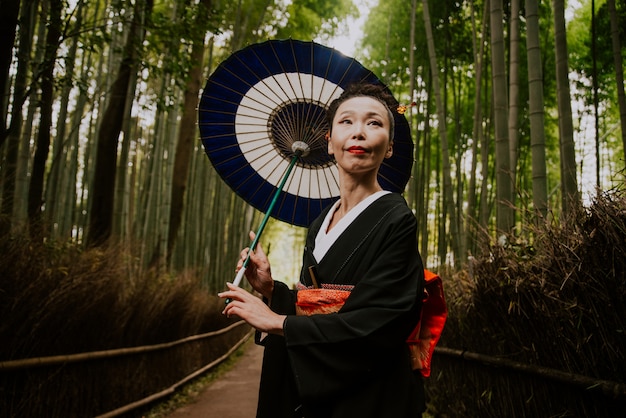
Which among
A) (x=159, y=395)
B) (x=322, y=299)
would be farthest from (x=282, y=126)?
(x=159, y=395)

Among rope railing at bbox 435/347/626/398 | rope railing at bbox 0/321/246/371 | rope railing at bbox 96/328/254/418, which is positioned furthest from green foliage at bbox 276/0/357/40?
rope railing at bbox 435/347/626/398

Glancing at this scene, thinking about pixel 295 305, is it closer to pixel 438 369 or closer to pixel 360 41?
pixel 438 369

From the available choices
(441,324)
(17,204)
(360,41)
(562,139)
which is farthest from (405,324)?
A: (360,41)

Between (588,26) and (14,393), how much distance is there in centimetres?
885

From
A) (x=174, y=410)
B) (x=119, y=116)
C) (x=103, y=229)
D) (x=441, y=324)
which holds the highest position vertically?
(x=119, y=116)

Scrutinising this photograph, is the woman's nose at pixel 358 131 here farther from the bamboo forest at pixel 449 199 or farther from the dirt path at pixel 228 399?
the dirt path at pixel 228 399

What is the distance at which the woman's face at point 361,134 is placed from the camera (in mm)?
1561

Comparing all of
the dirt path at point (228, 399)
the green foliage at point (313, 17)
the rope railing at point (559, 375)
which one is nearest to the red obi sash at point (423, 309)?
the rope railing at point (559, 375)

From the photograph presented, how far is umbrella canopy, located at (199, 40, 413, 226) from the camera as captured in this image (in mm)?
1933

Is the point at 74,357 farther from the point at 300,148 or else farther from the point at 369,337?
the point at 369,337

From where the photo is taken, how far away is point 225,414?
4750mm

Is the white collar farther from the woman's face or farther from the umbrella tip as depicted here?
the umbrella tip

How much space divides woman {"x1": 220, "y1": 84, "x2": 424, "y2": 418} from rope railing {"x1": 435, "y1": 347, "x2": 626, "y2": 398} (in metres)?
0.93

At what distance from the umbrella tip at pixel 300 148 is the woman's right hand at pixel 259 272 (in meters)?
0.50
